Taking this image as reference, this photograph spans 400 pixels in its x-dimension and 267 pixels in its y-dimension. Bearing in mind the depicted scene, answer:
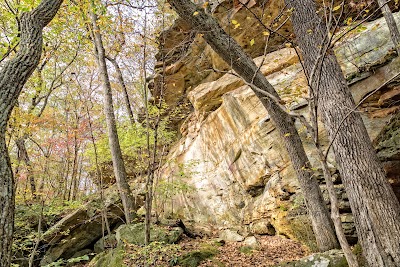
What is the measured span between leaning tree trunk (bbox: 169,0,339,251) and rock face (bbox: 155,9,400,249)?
0.53m

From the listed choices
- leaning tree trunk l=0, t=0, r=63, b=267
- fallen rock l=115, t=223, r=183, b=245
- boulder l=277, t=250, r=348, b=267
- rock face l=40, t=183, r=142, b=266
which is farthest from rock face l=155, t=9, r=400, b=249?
leaning tree trunk l=0, t=0, r=63, b=267

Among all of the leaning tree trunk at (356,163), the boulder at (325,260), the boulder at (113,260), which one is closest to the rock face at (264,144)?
the leaning tree trunk at (356,163)

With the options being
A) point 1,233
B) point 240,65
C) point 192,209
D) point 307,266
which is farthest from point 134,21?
point 192,209

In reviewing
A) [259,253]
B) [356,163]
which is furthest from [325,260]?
[259,253]

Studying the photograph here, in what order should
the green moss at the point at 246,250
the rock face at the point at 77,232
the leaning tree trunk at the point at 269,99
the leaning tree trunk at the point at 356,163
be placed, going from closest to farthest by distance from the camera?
1. the leaning tree trunk at the point at 356,163
2. the leaning tree trunk at the point at 269,99
3. the green moss at the point at 246,250
4. the rock face at the point at 77,232

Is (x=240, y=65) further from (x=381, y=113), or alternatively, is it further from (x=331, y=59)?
(x=381, y=113)

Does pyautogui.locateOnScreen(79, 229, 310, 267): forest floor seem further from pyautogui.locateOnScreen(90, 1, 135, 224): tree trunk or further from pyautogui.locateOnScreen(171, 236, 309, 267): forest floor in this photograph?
pyautogui.locateOnScreen(90, 1, 135, 224): tree trunk

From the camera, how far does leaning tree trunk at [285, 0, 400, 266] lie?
11.4 feet

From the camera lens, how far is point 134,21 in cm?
598

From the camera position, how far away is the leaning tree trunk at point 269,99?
451cm

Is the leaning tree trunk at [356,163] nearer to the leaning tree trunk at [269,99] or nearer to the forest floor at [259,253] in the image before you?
the leaning tree trunk at [269,99]

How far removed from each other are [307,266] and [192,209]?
6.02 meters

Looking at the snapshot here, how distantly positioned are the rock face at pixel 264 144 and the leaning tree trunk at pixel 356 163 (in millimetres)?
691

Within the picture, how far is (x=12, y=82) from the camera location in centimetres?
271
